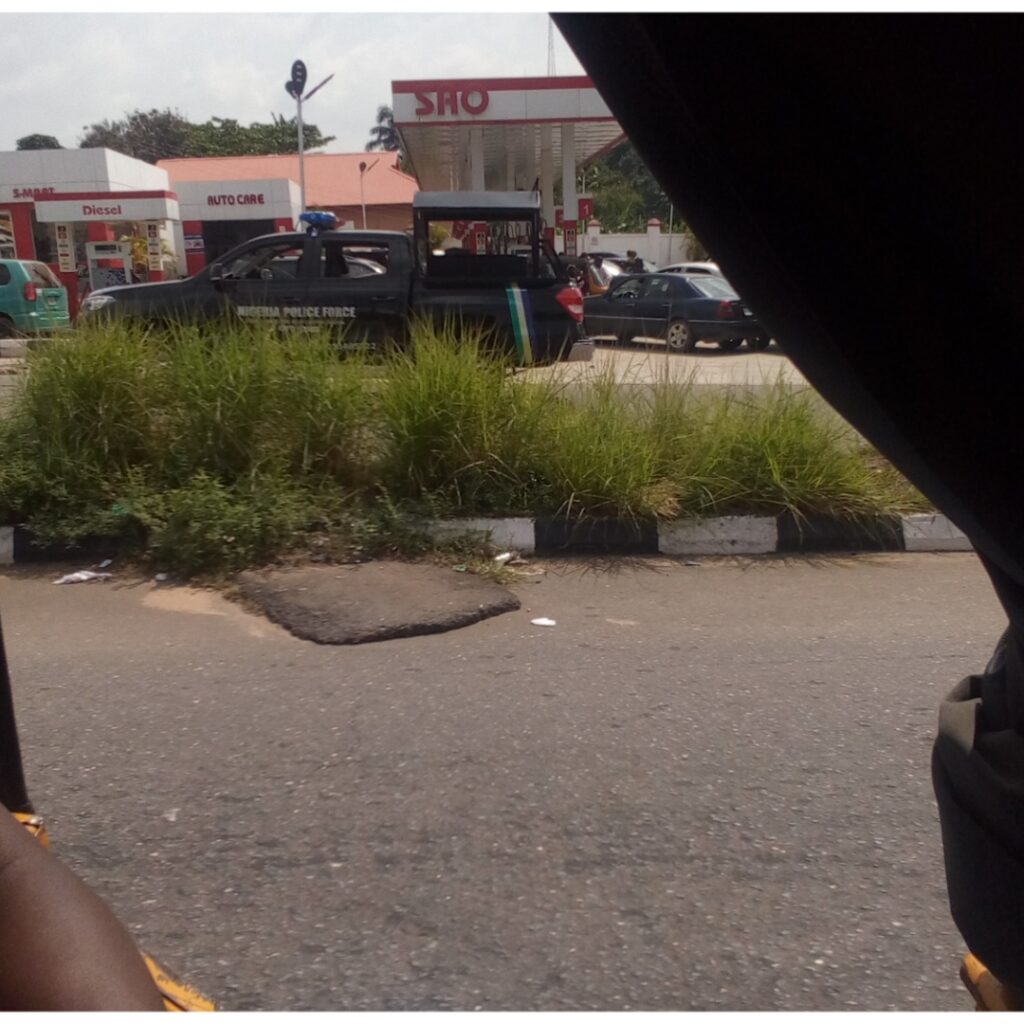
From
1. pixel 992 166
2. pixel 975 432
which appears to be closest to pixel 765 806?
pixel 975 432

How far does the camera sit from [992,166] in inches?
45.8

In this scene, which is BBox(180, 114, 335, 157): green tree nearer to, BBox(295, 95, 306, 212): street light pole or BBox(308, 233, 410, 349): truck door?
BBox(295, 95, 306, 212): street light pole

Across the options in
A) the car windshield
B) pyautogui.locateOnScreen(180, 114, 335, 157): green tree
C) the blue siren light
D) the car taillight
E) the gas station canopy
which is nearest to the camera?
the car taillight

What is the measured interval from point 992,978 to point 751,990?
659mm

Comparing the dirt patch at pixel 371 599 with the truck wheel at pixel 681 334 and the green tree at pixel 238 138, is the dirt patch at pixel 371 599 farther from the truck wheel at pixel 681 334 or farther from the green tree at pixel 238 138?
the green tree at pixel 238 138

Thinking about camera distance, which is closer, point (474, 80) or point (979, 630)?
point (979, 630)

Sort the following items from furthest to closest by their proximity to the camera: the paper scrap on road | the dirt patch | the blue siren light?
the blue siren light → the paper scrap on road → the dirt patch

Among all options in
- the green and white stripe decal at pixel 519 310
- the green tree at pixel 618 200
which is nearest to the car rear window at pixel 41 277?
the green and white stripe decal at pixel 519 310

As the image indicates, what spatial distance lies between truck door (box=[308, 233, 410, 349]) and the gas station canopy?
6.76 m

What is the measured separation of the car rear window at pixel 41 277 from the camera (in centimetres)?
1605

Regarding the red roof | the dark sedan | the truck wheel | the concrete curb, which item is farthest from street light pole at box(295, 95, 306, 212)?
the concrete curb

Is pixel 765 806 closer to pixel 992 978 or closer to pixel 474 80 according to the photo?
pixel 992 978

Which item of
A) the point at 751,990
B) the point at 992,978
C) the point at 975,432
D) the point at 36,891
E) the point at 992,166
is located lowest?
the point at 751,990

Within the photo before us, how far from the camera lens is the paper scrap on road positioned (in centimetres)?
507
